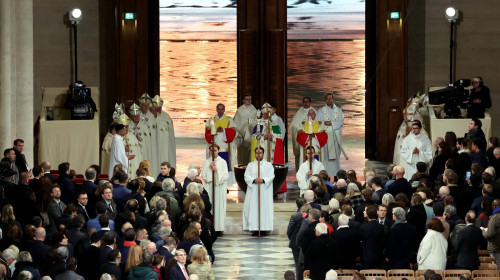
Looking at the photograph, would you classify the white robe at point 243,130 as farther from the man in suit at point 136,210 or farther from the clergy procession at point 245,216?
the man in suit at point 136,210

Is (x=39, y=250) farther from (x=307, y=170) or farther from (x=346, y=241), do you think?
(x=307, y=170)

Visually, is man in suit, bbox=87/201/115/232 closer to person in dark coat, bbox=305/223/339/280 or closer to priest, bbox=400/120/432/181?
person in dark coat, bbox=305/223/339/280

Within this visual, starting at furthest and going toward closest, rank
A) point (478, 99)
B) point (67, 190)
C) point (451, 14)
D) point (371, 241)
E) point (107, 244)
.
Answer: point (451, 14) < point (478, 99) < point (67, 190) < point (371, 241) < point (107, 244)

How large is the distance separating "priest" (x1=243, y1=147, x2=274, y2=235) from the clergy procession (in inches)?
0.7

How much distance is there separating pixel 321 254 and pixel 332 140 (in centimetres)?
1071

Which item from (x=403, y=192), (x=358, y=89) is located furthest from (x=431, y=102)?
(x=358, y=89)

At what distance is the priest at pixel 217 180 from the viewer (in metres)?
24.4

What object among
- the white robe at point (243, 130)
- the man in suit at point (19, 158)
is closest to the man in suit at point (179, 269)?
the man in suit at point (19, 158)

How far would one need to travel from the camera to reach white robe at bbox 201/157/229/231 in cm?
2445

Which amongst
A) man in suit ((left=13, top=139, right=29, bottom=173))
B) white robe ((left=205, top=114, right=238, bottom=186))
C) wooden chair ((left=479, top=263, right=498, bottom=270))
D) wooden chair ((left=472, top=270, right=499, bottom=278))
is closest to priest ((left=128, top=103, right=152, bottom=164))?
white robe ((left=205, top=114, right=238, bottom=186))

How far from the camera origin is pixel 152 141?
1132 inches

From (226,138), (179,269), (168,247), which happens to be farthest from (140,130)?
(179,269)

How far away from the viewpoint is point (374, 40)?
3231 centimetres

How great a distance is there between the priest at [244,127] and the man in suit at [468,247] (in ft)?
33.0
